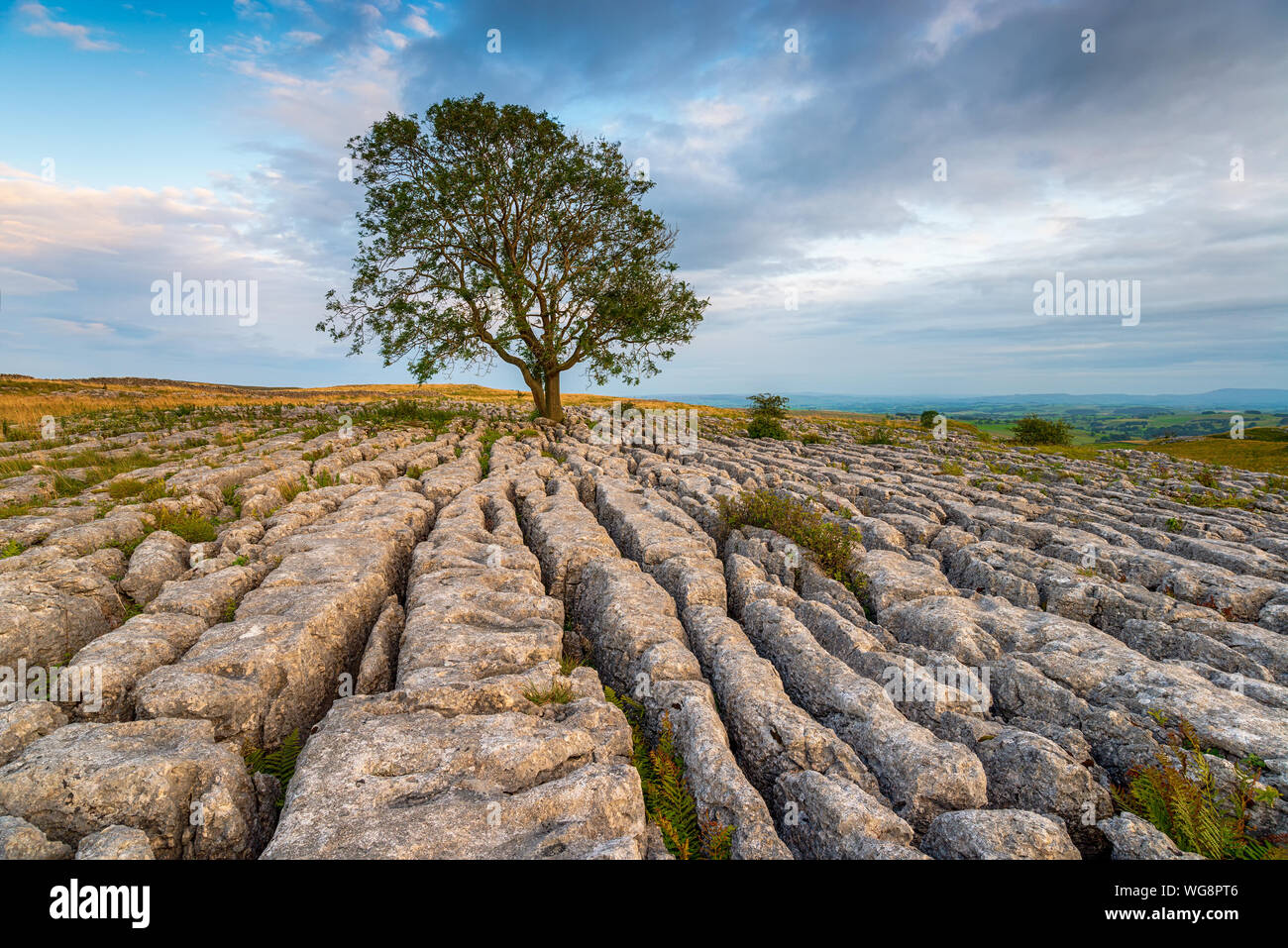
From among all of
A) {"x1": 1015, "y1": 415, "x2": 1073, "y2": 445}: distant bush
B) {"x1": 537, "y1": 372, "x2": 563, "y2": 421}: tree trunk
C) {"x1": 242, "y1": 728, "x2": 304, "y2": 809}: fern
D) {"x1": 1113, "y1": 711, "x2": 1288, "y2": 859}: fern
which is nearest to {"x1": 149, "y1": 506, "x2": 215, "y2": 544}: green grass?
{"x1": 242, "y1": 728, "x2": 304, "y2": 809}: fern

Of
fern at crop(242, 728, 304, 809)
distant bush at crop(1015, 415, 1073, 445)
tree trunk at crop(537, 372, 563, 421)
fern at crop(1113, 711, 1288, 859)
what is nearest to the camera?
fern at crop(1113, 711, 1288, 859)

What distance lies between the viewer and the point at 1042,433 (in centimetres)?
5928

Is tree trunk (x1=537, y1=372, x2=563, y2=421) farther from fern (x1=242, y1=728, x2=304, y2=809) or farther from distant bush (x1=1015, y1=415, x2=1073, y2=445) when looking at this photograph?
distant bush (x1=1015, y1=415, x2=1073, y2=445)

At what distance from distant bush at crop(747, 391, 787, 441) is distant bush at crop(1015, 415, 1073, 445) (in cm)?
2890

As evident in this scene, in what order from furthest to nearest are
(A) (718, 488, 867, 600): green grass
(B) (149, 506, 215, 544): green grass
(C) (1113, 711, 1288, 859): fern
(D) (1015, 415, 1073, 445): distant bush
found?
(D) (1015, 415, 1073, 445): distant bush → (B) (149, 506, 215, 544): green grass → (A) (718, 488, 867, 600): green grass → (C) (1113, 711, 1288, 859): fern

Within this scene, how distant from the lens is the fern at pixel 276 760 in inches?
280

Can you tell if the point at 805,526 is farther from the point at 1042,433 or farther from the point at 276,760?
the point at 1042,433

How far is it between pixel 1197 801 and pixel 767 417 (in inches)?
1734

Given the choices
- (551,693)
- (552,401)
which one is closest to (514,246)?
(552,401)

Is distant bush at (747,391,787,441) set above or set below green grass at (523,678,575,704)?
above

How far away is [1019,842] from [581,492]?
17.0 meters

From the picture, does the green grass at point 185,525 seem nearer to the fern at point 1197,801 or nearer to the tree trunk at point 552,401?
the fern at point 1197,801

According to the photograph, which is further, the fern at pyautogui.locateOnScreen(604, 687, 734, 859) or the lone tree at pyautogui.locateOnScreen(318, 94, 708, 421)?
the lone tree at pyautogui.locateOnScreen(318, 94, 708, 421)

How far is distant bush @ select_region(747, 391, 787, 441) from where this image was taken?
4634cm
